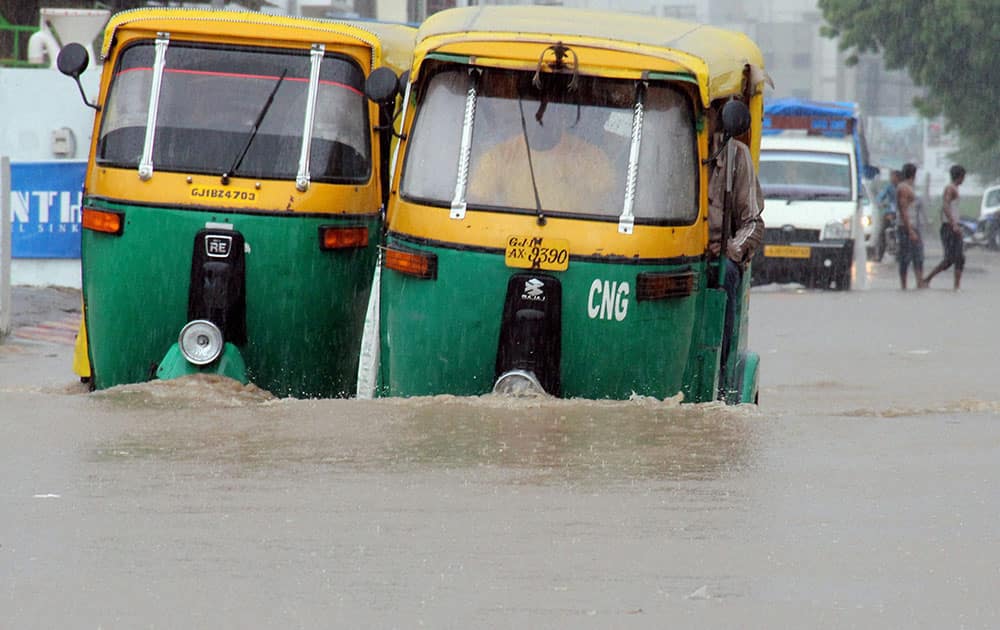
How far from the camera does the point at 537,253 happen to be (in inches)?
356

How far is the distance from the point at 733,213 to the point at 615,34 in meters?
1.15

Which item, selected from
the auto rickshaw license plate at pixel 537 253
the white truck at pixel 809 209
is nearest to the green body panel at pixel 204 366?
the auto rickshaw license plate at pixel 537 253

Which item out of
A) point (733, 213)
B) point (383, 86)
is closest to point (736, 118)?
point (733, 213)

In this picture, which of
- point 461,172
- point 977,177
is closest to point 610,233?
point 461,172

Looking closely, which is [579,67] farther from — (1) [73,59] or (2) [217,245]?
(1) [73,59]

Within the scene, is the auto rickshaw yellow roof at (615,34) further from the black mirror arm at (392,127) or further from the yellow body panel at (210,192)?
the yellow body panel at (210,192)

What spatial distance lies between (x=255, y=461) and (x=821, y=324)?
42.4 feet

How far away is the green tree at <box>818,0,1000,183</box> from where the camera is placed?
150 feet

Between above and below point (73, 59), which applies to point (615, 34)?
above

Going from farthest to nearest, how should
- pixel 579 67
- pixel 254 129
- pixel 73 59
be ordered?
pixel 73 59 < pixel 254 129 < pixel 579 67

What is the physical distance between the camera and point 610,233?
9133 millimetres

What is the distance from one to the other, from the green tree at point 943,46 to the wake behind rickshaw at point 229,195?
3700 centimetres

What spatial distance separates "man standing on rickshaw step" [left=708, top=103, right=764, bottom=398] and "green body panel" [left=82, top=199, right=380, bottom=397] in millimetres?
1928

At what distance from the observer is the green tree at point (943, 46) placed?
150 ft
